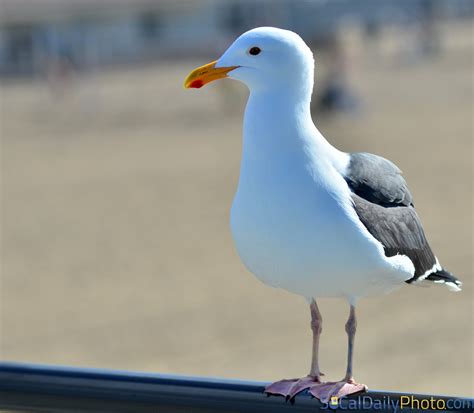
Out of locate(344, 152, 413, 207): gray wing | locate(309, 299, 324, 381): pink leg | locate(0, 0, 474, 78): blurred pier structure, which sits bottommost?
locate(309, 299, 324, 381): pink leg

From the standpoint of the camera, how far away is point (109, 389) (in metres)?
2.57

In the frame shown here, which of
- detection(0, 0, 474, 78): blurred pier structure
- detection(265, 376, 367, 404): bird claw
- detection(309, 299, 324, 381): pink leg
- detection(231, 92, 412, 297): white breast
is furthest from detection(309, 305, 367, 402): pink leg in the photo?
detection(0, 0, 474, 78): blurred pier structure

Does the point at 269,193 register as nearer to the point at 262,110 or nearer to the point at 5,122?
the point at 262,110

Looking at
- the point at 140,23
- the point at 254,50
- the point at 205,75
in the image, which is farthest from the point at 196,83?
the point at 140,23

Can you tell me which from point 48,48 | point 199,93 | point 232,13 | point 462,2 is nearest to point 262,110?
point 199,93

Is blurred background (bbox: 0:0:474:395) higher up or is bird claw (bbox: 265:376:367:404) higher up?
blurred background (bbox: 0:0:474:395)

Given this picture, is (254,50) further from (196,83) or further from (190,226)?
(190,226)

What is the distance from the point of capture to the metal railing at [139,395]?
2.45 meters

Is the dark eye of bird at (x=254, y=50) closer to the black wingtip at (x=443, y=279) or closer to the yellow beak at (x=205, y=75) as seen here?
the yellow beak at (x=205, y=75)

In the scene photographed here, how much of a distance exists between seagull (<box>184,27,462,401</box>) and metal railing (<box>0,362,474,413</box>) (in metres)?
0.06

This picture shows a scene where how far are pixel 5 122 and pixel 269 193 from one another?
25359 millimetres

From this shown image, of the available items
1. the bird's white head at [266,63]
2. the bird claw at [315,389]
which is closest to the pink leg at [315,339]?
the bird claw at [315,389]

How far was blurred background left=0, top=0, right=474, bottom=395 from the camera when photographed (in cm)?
945

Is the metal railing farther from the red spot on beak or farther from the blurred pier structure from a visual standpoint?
the blurred pier structure
